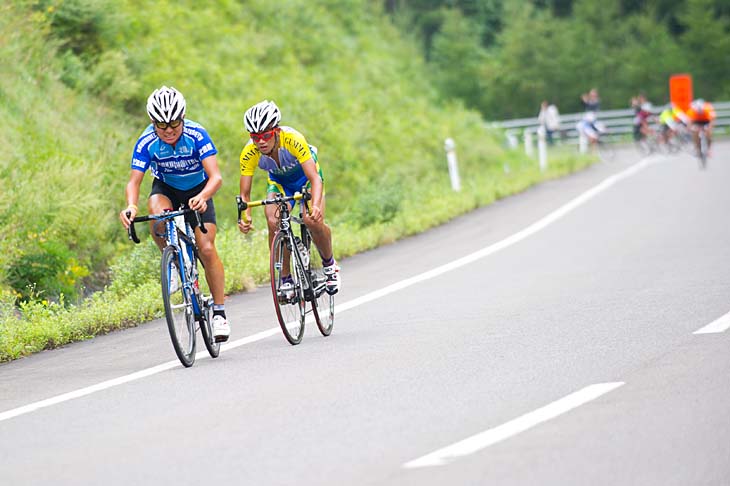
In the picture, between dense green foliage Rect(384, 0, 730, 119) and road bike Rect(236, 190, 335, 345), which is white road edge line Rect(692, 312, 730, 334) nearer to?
road bike Rect(236, 190, 335, 345)

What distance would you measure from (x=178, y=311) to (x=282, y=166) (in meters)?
1.67

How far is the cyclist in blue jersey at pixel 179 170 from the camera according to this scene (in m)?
9.66

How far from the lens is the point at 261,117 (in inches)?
408

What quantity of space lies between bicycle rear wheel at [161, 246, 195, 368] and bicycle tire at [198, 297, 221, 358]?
0.26 ft

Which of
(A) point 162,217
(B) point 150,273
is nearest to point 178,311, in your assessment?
(A) point 162,217

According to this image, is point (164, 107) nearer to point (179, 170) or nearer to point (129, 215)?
point (179, 170)

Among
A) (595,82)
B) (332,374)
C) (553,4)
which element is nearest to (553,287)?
(332,374)

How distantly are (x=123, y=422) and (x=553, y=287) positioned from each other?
6.30 m

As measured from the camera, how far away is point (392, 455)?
256 inches

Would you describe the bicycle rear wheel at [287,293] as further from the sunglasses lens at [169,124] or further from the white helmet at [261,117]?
the sunglasses lens at [169,124]

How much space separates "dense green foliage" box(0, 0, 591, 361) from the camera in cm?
1477

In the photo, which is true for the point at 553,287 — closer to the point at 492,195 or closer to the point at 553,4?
the point at 492,195

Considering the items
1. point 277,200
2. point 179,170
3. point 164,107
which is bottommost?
point 277,200

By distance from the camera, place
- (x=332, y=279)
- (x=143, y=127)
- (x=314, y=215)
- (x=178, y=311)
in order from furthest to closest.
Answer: (x=143, y=127) → (x=332, y=279) → (x=314, y=215) → (x=178, y=311)
